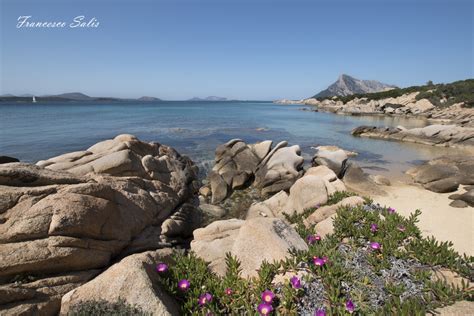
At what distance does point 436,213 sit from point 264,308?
11.1 metres

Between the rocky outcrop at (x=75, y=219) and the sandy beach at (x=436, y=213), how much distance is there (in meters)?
9.65

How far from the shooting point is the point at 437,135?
30.1 metres

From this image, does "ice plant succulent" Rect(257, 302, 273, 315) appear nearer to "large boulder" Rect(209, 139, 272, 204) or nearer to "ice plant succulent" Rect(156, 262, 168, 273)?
"ice plant succulent" Rect(156, 262, 168, 273)

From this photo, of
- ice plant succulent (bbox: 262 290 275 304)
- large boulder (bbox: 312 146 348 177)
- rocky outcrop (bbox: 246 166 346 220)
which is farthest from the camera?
large boulder (bbox: 312 146 348 177)

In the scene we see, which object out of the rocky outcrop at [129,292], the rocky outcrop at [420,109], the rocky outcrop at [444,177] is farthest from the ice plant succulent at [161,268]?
the rocky outcrop at [420,109]

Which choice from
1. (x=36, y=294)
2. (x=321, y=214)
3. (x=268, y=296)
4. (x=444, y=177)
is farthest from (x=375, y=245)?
(x=444, y=177)

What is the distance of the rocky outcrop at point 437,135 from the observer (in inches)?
1100

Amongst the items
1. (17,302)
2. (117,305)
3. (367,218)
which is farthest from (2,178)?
(367,218)

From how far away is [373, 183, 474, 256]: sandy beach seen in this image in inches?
330

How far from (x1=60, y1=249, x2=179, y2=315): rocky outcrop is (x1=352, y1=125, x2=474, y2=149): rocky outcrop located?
3627cm

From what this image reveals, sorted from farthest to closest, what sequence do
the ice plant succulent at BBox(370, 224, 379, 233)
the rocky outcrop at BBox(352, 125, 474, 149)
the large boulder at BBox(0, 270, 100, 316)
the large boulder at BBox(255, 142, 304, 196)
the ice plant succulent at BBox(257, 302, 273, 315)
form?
1. the rocky outcrop at BBox(352, 125, 474, 149)
2. the large boulder at BBox(255, 142, 304, 196)
3. the ice plant succulent at BBox(370, 224, 379, 233)
4. the large boulder at BBox(0, 270, 100, 316)
5. the ice plant succulent at BBox(257, 302, 273, 315)

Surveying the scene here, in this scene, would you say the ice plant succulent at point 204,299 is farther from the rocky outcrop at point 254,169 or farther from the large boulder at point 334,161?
the large boulder at point 334,161

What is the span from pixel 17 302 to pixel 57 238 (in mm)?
1258

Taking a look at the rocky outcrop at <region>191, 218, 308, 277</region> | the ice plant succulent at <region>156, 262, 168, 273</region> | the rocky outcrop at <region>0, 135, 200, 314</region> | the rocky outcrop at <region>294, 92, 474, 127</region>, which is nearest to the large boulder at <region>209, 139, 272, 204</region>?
the rocky outcrop at <region>0, 135, 200, 314</region>
